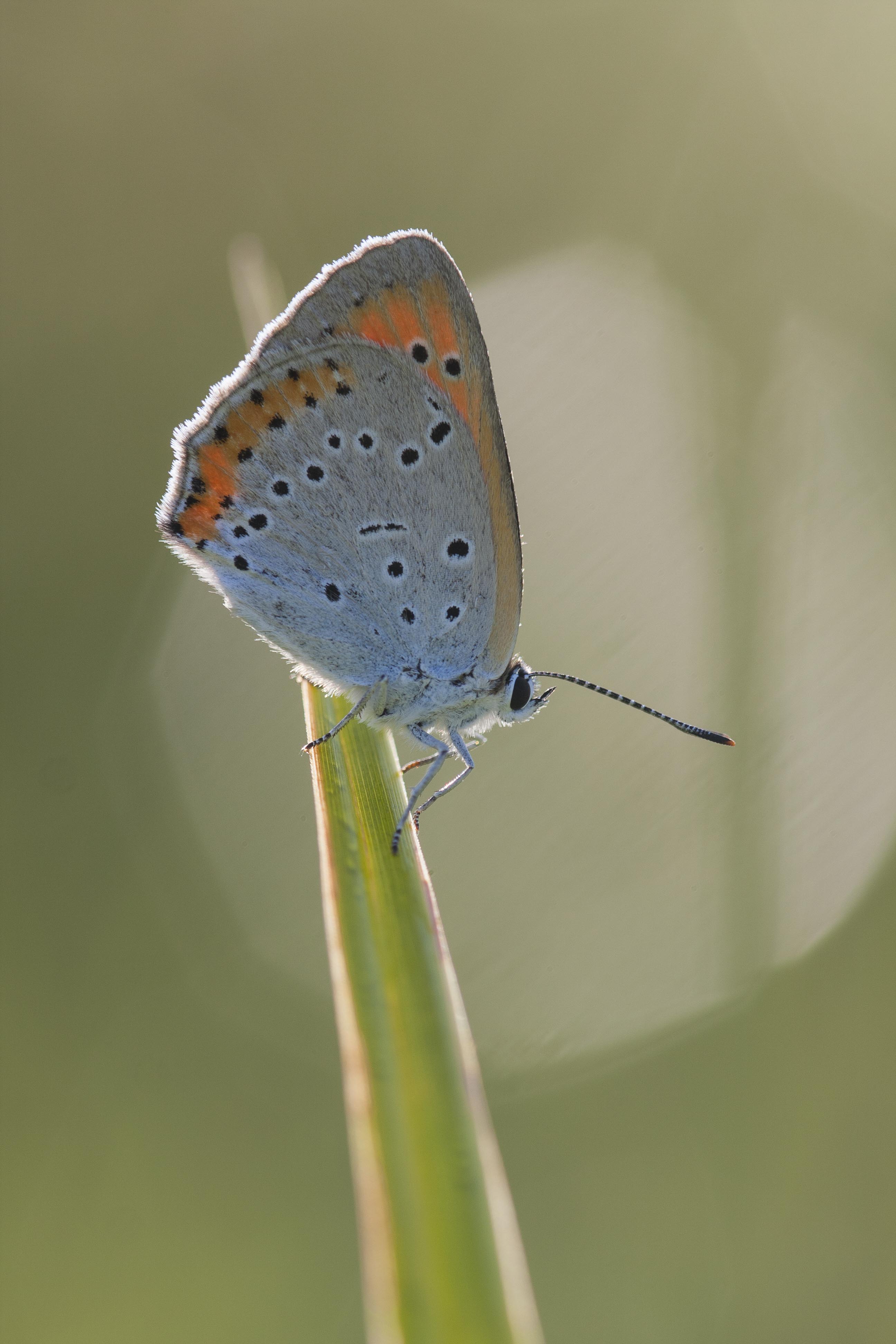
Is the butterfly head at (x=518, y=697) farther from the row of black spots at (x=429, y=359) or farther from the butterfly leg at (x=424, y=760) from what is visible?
the row of black spots at (x=429, y=359)

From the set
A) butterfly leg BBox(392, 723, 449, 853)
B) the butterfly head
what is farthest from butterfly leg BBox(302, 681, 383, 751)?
the butterfly head

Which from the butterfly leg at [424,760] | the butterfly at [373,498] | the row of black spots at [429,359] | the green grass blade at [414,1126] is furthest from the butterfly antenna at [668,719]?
the green grass blade at [414,1126]

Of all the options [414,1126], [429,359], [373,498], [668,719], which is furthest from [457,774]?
[414,1126]

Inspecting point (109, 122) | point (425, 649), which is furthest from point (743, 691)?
point (109, 122)

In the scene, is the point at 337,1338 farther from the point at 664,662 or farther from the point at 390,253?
the point at 390,253

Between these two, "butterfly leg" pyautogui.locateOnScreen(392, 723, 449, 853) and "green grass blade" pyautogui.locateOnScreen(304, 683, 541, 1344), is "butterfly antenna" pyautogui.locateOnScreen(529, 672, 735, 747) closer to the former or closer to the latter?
"butterfly leg" pyautogui.locateOnScreen(392, 723, 449, 853)

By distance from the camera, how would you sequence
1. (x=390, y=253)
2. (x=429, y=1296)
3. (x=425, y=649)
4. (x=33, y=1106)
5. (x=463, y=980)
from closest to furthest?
1. (x=429, y=1296)
2. (x=390, y=253)
3. (x=425, y=649)
4. (x=33, y=1106)
5. (x=463, y=980)

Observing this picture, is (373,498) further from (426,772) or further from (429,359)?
(426,772)
